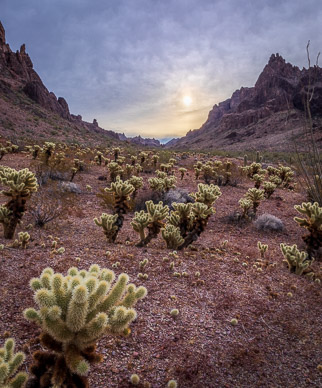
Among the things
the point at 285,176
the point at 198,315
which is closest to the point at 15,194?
the point at 198,315

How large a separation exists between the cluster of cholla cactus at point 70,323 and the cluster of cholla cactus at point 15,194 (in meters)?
A: 3.76

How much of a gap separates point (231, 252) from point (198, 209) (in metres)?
1.61

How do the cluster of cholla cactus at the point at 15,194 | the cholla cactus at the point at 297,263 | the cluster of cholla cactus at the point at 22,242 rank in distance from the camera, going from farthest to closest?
the cholla cactus at the point at 297,263, the cluster of cholla cactus at the point at 15,194, the cluster of cholla cactus at the point at 22,242

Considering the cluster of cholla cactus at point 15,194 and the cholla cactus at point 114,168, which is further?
the cholla cactus at point 114,168

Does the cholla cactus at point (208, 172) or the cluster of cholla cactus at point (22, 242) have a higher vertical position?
the cholla cactus at point (208, 172)

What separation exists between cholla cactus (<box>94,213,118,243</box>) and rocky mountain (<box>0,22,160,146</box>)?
60.3 feet

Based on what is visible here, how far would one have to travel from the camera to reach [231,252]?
6383 mm

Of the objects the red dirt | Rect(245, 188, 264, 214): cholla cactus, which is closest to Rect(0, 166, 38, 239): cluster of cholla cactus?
the red dirt

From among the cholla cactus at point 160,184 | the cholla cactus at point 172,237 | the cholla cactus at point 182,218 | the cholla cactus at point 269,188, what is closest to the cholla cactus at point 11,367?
the cholla cactus at point 172,237

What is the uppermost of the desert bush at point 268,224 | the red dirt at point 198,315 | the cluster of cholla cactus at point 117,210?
the cluster of cholla cactus at point 117,210

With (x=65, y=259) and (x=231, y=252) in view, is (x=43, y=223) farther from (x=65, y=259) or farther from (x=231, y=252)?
(x=231, y=252)

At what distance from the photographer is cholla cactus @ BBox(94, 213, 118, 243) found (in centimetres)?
586

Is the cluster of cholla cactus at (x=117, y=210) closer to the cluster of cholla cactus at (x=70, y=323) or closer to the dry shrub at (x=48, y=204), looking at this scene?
the dry shrub at (x=48, y=204)

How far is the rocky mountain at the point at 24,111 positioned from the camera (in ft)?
89.0
